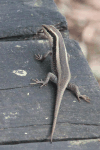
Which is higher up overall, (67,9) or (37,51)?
(37,51)

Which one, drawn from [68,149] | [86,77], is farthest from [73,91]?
[68,149]

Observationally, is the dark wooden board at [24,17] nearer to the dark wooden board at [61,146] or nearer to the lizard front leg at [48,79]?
the lizard front leg at [48,79]

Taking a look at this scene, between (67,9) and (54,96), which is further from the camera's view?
(67,9)

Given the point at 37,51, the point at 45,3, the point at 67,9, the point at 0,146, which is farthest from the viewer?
the point at 67,9

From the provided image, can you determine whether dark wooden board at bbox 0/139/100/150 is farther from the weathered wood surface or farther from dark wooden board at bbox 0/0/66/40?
dark wooden board at bbox 0/0/66/40

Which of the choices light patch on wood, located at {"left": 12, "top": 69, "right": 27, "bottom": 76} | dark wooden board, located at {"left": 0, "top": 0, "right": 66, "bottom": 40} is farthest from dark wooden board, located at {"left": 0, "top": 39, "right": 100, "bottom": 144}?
dark wooden board, located at {"left": 0, "top": 0, "right": 66, "bottom": 40}

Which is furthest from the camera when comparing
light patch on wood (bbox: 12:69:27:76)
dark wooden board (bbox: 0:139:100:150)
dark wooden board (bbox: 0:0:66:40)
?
dark wooden board (bbox: 0:0:66:40)

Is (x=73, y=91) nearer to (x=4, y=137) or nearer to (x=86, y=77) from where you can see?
(x=86, y=77)
